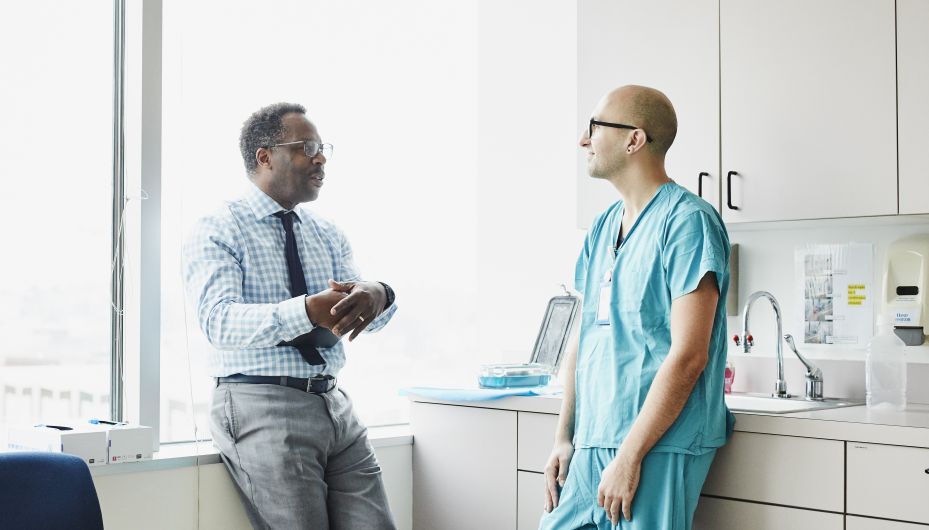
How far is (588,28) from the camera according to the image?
2889 millimetres

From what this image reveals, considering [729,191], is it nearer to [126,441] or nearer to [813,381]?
[813,381]

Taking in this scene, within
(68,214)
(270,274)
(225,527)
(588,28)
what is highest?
(588,28)

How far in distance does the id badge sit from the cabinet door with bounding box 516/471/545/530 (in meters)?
0.63

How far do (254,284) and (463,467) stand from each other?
0.89 metres

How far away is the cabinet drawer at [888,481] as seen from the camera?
196 cm

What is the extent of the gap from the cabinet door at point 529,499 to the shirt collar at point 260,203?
102 cm

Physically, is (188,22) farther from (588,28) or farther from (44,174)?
(588,28)

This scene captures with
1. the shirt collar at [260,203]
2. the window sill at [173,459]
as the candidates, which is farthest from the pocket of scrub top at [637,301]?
the window sill at [173,459]

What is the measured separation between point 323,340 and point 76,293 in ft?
2.30

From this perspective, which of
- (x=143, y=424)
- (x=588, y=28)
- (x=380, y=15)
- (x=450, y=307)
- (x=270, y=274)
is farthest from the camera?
(x=450, y=307)

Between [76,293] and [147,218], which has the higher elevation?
[147,218]

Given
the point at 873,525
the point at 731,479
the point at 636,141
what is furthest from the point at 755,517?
the point at 636,141

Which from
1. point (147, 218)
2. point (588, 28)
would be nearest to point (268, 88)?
point (147, 218)

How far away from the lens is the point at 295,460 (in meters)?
2.31
